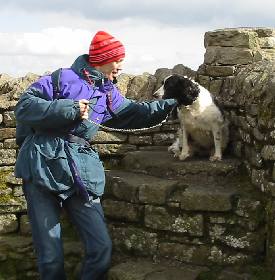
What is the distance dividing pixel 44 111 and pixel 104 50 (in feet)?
2.18

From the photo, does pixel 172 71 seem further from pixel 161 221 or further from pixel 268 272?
pixel 268 272

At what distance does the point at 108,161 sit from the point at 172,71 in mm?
1322

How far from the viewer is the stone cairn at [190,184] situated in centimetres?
459

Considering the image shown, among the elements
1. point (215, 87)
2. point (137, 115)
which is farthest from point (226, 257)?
point (215, 87)

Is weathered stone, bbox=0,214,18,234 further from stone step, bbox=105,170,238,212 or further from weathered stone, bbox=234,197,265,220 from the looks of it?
weathered stone, bbox=234,197,265,220

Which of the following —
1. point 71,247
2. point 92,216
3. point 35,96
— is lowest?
point 71,247

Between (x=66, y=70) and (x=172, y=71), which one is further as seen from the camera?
(x=172, y=71)

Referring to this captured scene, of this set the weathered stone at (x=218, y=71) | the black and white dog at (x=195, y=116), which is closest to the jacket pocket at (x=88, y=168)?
the black and white dog at (x=195, y=116)

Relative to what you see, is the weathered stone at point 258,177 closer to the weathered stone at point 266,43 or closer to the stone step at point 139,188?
the stone step at point 139,188

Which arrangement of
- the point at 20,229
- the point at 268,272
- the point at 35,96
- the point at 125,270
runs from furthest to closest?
the point at 20,229, the point at 125,270, the point at 268,272, the point at 35,96

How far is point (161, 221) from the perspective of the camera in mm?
4910

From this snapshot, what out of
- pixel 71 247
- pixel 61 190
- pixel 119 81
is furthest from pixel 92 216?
pixel 119 81

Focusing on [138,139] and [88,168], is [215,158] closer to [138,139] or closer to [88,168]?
[138,139]

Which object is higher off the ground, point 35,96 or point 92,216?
point 35,96
